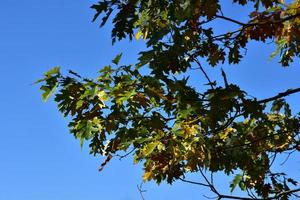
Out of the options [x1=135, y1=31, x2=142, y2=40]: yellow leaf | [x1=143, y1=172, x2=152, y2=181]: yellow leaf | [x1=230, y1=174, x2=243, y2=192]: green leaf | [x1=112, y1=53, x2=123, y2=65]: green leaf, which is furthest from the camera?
[x1=135, y1=31, x2=142, y2=40]: yellow leaf

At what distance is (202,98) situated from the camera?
5.36m

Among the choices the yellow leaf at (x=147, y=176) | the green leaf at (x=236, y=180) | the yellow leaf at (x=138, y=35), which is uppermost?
the yellow leaf at (x=138, y=35)

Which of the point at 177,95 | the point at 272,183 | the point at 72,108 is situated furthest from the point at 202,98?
the point at 272,183

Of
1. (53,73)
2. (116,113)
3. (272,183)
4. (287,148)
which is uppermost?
(287,148)

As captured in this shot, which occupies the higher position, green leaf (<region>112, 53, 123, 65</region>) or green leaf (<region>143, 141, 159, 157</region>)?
green leaf (<region>112, 53, 123, 65</region>)

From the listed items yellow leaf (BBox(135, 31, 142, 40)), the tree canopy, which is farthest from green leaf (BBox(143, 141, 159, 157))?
yellow leaf (BBox(135, 31, 142, 40))

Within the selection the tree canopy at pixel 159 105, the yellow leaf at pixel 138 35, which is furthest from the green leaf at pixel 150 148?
the yellow leaf at pixel 138 35

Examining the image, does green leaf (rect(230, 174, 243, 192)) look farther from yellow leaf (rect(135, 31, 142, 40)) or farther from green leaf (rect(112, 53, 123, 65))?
green leaf (rect(112, 53, 123, 65))

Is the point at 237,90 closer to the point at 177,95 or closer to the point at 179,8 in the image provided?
the point at 177,95

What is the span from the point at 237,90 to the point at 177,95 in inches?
25.6

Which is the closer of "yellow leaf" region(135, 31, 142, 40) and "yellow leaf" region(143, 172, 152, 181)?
"yellow leaf" region(143, 172, 152, 181)

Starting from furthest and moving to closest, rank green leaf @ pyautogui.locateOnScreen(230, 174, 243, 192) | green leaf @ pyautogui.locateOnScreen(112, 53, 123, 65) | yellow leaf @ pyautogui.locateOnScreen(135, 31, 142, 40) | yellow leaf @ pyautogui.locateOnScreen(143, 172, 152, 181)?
yellow leaf @ pyautogui.locateOnScreen(135, 31, 142, 40) < green leaf @ pyautogui.locateOnScreen(230, 174, 243, 192) < yellow leaf @ pyautogui.locateOnScreen(143, 172, 152, 181) < green leaf @ pyautogui.locateOnScreen(112, 53, 123, 65)

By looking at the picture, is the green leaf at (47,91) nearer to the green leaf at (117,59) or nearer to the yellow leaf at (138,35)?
the green leaf at (117,59)

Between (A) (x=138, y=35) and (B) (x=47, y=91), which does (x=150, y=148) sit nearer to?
(B) (x=47, y=91)
